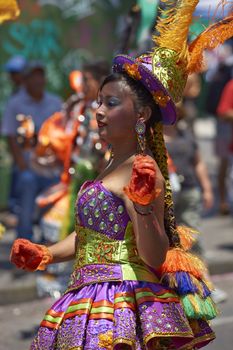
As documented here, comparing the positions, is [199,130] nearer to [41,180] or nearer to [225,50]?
[225,50]

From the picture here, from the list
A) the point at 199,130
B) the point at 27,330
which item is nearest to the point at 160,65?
the point at 27,330

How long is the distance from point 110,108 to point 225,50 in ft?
35.0

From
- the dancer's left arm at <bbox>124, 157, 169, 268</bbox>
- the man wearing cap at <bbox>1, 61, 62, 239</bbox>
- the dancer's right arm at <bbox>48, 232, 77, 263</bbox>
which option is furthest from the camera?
the man wearing cap at <bbox>1, 61, 62, 239</bbox>

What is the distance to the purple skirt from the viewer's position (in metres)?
3.50

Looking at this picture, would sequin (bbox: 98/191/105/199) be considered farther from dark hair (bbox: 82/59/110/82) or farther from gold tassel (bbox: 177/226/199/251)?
dark hair (bbox: 82/59/110/82)

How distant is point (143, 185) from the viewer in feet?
10.7

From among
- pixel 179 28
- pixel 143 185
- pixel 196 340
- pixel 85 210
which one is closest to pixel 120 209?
pixel 85 210

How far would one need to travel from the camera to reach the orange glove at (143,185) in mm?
3260

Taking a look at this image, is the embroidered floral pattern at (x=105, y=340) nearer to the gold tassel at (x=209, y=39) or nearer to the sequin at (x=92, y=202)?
the sequin at (x=92, y=202)

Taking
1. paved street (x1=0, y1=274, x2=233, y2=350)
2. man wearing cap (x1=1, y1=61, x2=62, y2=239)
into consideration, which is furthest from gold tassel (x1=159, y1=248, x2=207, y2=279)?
man wearing cap (x1=1, y1=61, x2=62, y2=239)

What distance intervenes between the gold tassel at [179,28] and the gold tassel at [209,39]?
49 millimetres

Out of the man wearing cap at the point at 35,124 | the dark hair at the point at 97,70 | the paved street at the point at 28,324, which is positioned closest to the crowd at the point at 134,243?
the paved street at the point at 28,324

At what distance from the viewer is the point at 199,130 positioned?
19.8m

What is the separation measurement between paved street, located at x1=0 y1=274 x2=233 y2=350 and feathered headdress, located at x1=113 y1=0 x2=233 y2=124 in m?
2.72
